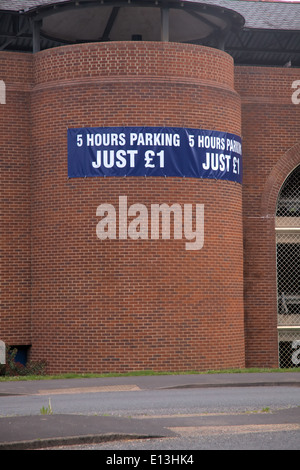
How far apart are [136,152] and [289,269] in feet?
21.3

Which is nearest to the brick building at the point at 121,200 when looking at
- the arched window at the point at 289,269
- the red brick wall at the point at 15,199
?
the red brick wall at the point at 15,199

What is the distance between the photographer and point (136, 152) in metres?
19.6

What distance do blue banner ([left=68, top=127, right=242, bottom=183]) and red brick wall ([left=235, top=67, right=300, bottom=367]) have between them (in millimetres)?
3008

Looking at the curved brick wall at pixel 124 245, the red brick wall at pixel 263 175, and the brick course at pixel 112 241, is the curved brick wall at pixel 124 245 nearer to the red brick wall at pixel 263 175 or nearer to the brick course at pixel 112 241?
the brick course at pixel 112 241

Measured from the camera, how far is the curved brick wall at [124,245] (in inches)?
765

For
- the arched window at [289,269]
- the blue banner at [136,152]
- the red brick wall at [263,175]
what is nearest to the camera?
the blue banner at [136,152]

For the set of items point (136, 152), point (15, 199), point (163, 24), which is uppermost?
point (163, 24)

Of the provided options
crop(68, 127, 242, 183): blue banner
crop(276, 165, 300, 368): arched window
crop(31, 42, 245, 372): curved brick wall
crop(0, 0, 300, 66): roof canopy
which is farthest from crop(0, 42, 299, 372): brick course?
crop(276, 165, 300, 368): arched window

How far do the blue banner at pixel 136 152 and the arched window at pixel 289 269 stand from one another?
13.1 ft

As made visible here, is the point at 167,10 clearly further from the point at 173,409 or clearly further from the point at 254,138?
the point at 173,409

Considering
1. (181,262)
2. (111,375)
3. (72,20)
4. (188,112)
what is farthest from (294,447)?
(72,20)

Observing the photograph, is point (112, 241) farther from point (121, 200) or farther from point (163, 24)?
point (163, 24)

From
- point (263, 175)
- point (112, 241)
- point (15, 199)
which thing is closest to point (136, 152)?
point (112, 241)

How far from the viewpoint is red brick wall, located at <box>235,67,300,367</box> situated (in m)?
22.3
